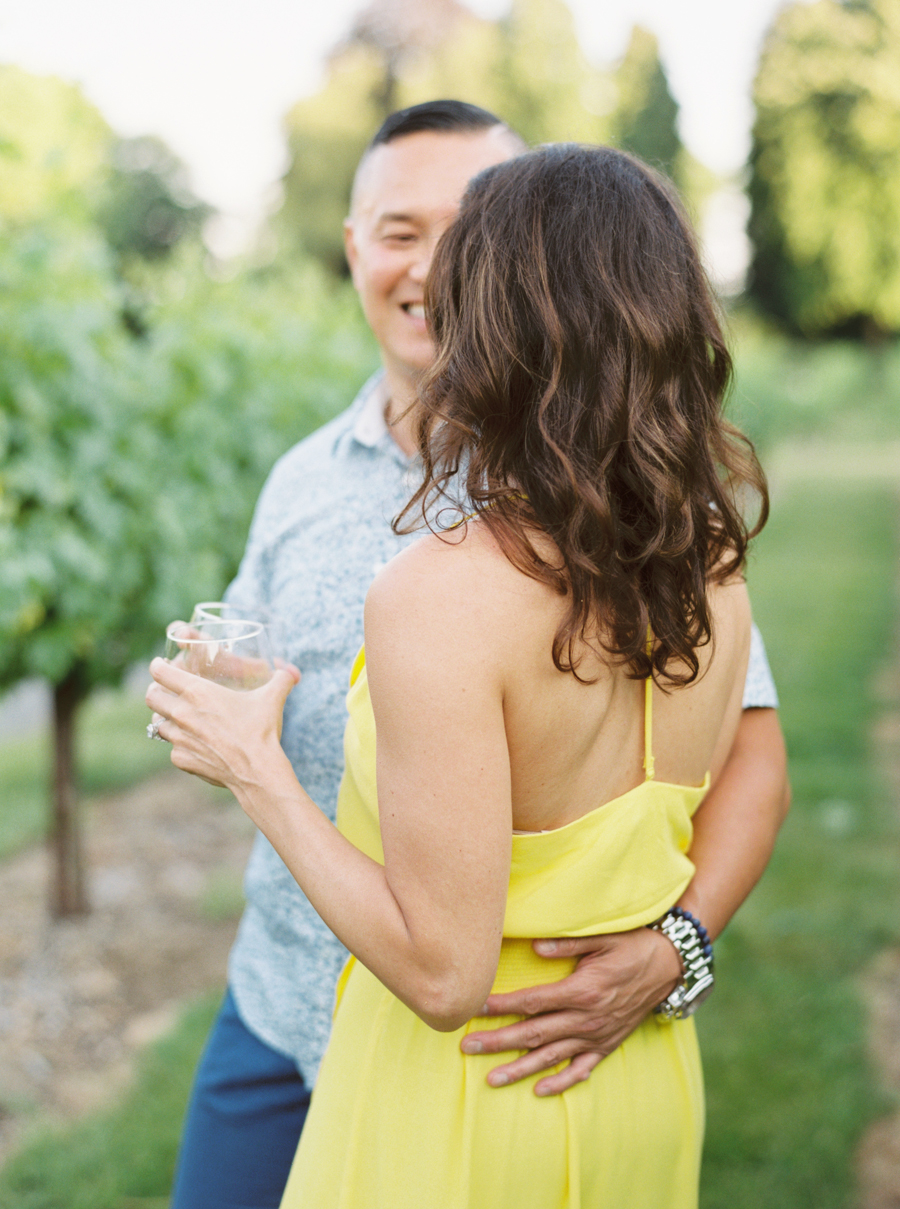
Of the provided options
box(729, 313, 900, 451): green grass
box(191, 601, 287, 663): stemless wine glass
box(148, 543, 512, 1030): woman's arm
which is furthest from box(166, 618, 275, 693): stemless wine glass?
box(729, 313, 900, 451): green grass

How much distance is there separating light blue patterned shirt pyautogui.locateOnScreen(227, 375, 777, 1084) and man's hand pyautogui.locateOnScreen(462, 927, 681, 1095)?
540 mm

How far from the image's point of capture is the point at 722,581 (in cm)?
153

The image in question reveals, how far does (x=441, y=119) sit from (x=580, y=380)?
1.00 meters

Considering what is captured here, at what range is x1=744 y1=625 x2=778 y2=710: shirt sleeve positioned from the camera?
6.31ft

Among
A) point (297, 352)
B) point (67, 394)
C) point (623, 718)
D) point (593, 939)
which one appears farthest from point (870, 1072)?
point (297, 352)

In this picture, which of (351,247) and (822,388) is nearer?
(351,247)

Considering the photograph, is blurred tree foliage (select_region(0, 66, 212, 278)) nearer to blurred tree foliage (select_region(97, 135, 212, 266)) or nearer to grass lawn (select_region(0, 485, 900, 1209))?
grass lawn (select_region(0, 485, 900, 1209))

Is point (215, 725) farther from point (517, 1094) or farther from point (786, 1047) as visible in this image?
point (786, 1047)

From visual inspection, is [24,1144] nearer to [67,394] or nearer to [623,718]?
[67,394]

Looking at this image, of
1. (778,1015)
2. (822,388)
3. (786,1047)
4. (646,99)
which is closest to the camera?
(786,1047)

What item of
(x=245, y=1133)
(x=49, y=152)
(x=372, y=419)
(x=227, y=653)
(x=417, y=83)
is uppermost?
(x=417, y=83)

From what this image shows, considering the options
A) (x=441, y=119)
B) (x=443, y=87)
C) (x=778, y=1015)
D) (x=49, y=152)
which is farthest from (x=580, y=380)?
(x=443, y=87)

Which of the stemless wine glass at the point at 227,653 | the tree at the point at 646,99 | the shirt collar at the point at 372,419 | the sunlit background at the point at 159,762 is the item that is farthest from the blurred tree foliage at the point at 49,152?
the tree at the point at 646,99

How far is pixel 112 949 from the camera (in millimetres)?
4434
